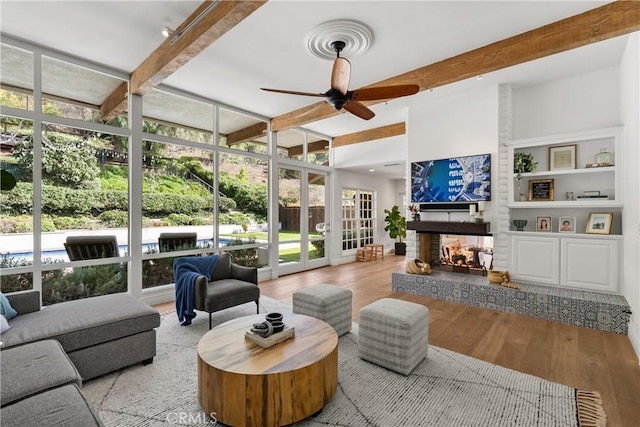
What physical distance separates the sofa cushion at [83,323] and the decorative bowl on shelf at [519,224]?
4709mm

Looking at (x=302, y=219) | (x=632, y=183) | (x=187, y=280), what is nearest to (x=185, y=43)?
(x=187, y=280)

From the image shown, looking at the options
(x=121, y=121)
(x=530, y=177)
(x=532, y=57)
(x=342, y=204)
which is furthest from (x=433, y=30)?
Result: (x=342, y=204)

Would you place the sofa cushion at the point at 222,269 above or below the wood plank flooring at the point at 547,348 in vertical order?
above

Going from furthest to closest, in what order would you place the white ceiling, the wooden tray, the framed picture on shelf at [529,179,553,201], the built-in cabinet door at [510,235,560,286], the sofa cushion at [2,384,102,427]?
the framed picture on shelf at [529,179,553,201] → the built-in cabinet door at [510,235,560,286] → the white ceiling → the wooden tray → the sofa cushion at [2,384,102,427]

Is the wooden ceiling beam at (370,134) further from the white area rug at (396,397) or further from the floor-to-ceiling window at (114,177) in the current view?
the white area rug at (396,397)

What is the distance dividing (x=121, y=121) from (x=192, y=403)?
12.2 ft

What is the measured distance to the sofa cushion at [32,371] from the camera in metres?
1.47

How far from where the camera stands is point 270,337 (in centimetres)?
208

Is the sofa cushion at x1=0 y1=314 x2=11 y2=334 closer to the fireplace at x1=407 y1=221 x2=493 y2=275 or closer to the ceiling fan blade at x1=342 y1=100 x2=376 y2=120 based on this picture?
the ceiling fan blade at x1=342 y1=100 x2=376 y2=120

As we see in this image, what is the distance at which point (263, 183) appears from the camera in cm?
A: 594

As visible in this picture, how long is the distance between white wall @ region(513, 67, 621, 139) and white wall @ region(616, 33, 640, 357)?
0.31m

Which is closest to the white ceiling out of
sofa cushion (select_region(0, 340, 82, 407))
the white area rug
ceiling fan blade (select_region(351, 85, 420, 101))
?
ceiling fan blade (select_region(351, 85, 420, 101))

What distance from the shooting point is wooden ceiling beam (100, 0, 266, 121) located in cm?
238

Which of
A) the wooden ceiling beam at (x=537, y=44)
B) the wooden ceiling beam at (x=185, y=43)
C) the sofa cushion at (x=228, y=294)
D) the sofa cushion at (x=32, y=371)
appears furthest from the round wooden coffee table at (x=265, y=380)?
the wooden ceiling beam at (x=537, y=44)
